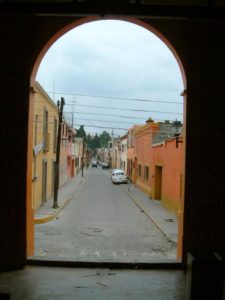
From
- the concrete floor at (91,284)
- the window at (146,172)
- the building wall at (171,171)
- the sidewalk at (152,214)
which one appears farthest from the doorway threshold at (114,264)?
the window at (146,172)

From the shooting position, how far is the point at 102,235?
15.4m

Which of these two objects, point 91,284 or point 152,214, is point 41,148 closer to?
point 152,214

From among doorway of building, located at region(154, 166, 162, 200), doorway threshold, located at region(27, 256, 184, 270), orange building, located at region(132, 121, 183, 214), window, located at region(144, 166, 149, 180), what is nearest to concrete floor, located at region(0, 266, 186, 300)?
doorway threshold, located at region(27, 256, 184, 270)

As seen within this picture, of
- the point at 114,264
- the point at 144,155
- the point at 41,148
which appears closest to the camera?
the point at 114,264

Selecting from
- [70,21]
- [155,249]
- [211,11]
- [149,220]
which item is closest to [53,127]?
[149,220]

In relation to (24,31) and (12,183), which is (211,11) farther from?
(12,183)

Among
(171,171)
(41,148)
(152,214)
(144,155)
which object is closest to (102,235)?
(152,214)

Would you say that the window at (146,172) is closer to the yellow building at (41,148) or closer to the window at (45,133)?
the yellow building at (41,148)

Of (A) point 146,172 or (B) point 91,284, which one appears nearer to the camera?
(B) point 91,284

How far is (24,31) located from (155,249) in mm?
8276

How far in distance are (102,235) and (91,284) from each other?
9285 millimetres

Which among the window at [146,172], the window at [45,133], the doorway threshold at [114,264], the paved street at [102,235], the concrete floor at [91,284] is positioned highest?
the window at [45,133]

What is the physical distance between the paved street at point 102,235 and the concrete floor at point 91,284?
0.56 m

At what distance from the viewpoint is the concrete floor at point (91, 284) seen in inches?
227
